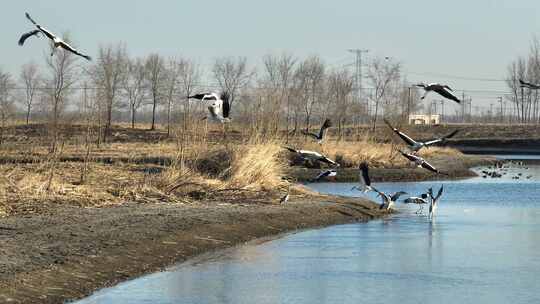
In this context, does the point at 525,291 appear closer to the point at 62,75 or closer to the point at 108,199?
the point at 108,199

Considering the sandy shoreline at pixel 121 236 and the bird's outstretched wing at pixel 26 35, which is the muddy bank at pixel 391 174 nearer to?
the sandy shoreline at pixel 121 236

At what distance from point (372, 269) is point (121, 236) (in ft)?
14.8

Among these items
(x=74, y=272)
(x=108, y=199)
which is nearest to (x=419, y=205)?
(x=108, y=199)

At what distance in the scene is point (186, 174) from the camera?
28.6m

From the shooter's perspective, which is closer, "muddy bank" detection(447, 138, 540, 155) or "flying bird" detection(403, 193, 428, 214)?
"flying bird" detection(403, 193, 428, 214)

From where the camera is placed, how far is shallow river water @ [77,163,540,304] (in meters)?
14.9

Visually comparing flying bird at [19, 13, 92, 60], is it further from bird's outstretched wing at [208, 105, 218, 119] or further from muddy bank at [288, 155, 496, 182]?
muddy bank at [288, 155, 496, 182]

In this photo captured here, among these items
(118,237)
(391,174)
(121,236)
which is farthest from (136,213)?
(391,174)

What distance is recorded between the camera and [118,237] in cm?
1884

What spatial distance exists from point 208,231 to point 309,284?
6031 millimetres

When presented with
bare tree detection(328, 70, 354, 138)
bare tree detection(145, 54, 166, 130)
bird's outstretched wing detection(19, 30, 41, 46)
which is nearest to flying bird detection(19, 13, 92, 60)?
bird's outstretched wing detection(19, 30, 41, 46)

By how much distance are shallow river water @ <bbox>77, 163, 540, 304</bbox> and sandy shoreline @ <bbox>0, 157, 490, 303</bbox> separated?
1.72 ft

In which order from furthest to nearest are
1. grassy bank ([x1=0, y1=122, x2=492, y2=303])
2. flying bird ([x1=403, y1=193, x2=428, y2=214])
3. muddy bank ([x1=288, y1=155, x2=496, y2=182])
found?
muddy bank ([x1=288, y1=155, x2=496, y2=182])
flying bird ([x1=403, y1=193, x2=428, y2=214])
grassy bank ([x1=0, y1=122, x2=492, y2=303])

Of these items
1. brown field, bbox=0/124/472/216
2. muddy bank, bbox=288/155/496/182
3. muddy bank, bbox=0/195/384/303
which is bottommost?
muddy bank, bbox=0/195/384/303
